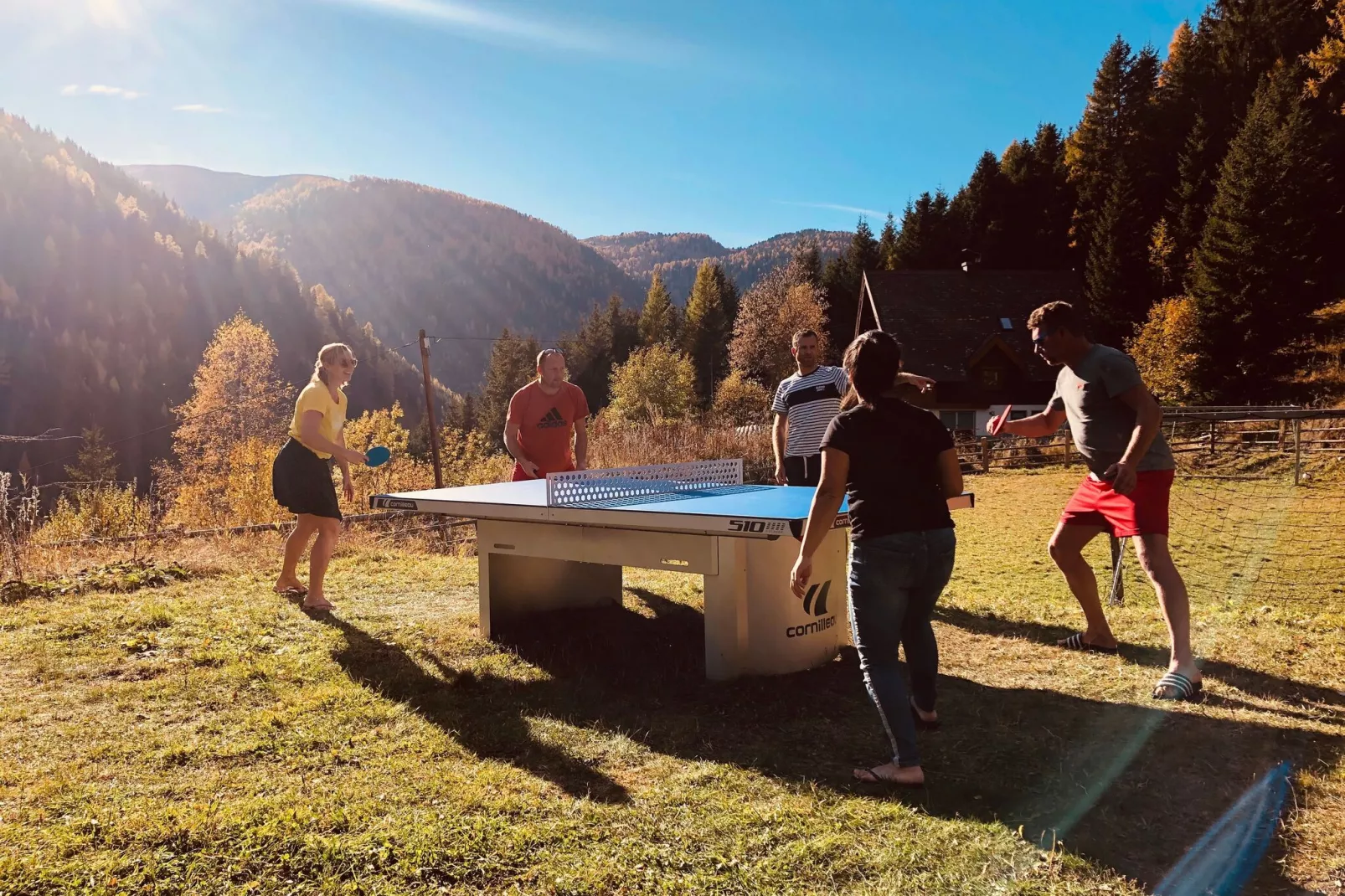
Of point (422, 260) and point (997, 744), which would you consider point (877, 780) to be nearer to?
point (997, 744)

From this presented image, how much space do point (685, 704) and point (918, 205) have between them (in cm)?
5414

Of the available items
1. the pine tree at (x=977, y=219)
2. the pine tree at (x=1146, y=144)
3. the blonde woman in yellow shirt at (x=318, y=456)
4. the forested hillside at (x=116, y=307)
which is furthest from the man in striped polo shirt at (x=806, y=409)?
the forested hillside at (x=116, y=307)

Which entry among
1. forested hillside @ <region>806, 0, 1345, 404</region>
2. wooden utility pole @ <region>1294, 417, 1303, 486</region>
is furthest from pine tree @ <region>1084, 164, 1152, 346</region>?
wooden utility pole @ <region>1294, 417, 1303, 486</region>

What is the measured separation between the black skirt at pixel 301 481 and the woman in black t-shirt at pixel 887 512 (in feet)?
13.4

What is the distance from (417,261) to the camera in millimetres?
183000

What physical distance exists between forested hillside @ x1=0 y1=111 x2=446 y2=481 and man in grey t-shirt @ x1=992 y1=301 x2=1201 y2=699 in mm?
83305

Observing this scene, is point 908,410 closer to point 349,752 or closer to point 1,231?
point 349,752

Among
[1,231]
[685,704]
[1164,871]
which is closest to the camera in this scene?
[1164,871]

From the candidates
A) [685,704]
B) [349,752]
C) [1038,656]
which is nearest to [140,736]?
[349,752]

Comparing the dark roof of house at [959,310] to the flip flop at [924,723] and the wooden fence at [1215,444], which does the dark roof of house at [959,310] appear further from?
the flip flop at [924,723]

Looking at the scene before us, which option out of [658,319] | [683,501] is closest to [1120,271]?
[658,319]

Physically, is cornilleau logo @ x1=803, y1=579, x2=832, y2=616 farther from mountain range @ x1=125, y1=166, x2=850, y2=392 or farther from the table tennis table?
mountain range @ x1=125, y1=166, x2=850, y2=392

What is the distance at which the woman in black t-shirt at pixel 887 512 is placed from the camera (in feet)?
9.76

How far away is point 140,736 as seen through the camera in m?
3.74
